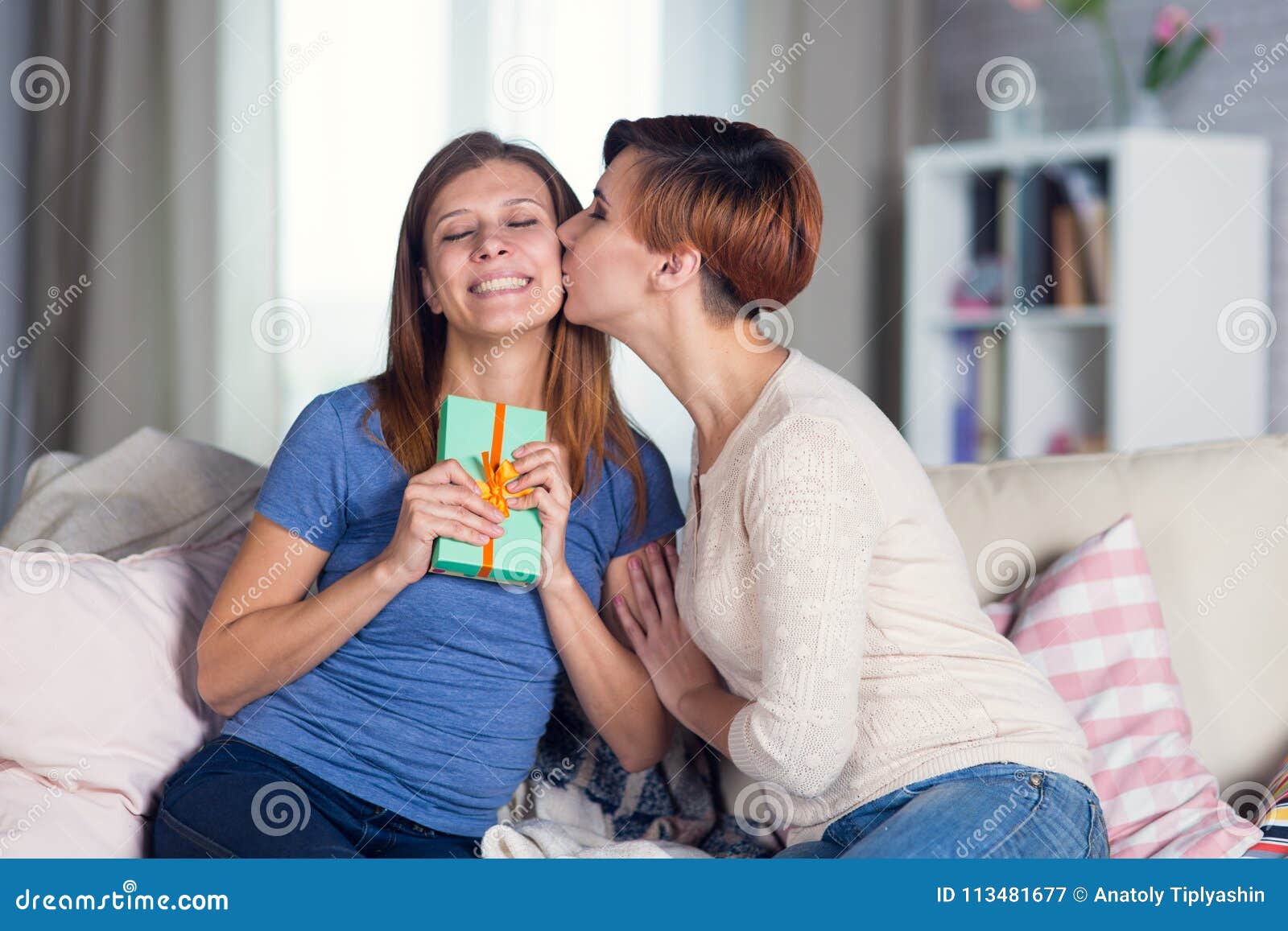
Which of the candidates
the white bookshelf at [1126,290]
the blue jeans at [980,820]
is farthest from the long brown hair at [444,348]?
the white bookshelf at [1126,290]

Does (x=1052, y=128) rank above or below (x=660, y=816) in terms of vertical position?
above

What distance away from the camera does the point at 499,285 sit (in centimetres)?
140

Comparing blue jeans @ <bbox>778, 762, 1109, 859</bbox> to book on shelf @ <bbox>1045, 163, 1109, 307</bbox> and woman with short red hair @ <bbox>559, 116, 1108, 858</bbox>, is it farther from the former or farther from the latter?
book on shelf @ <bbox>1045, 163, 1109, 307</bbox>

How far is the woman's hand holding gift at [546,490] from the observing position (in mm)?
1290

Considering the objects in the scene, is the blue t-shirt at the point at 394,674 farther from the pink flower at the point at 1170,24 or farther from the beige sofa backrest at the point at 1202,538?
the pink flower at the point at 1170,24

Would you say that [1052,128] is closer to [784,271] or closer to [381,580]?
[784,271]

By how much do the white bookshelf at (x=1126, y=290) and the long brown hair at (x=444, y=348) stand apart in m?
1.89

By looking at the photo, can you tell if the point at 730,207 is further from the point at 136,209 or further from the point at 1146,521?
the point at 136,209

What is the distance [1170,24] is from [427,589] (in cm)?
272

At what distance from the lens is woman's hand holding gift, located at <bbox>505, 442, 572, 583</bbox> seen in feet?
4.23

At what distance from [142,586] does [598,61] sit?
1.87m

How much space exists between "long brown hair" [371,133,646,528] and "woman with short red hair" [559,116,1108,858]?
11cm
